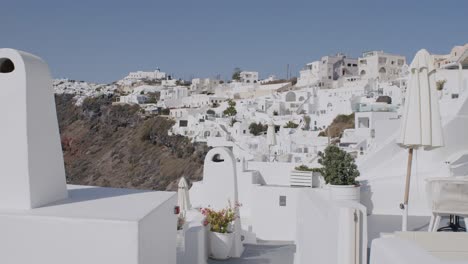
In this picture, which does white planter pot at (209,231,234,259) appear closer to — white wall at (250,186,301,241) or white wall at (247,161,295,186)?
white wall at (250,186,301,241)

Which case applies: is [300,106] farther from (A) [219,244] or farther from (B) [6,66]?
(B) [6,66]

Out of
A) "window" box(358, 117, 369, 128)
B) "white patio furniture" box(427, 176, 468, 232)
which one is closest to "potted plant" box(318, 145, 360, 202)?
"white patio furniture" box(427, 176, 468, 232)

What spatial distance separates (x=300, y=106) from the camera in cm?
5666

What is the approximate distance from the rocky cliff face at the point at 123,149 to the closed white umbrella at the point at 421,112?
126 ft

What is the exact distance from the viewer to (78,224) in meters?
3.69

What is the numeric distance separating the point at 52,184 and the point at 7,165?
497 millimetres

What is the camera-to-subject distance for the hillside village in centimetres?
2659

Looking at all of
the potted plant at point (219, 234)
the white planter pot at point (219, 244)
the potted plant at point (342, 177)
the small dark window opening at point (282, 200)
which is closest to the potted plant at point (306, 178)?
the small dark window opening at point (282, 200)

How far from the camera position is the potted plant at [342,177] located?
7.59m

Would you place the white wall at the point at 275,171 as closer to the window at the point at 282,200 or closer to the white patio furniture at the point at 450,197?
the window at the point at 282,200

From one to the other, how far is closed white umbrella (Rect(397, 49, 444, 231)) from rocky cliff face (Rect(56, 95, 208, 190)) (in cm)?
3838

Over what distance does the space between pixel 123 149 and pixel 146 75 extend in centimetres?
8018

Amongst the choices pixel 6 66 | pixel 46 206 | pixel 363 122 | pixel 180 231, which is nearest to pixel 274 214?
pixel 180 231

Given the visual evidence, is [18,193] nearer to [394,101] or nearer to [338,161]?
[338,161]
